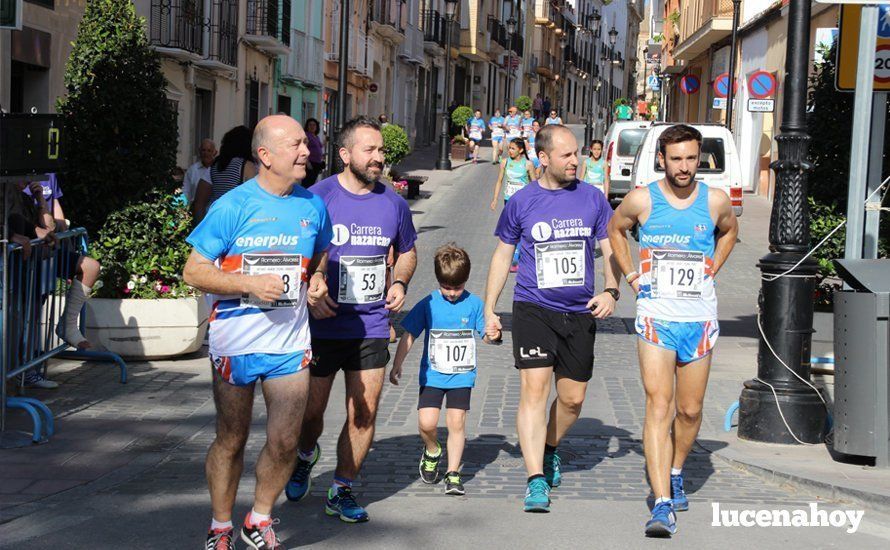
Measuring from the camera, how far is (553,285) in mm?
6461

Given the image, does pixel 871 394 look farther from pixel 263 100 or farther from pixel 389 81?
pixel 389 81

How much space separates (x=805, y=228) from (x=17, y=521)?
15.7 ft

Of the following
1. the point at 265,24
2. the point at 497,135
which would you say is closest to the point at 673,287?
the point at 265,24

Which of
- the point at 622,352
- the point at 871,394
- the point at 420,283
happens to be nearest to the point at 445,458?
the point at 871,394

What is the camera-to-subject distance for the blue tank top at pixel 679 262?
20.0 feet

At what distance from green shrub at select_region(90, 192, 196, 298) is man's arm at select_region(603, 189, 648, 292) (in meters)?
4.83

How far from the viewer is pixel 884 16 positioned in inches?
359

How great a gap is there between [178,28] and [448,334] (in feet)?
64.1

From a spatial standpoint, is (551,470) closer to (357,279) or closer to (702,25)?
(357,279)

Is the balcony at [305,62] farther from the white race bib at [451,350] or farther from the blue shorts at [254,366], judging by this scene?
the blue shorts at [254,366]

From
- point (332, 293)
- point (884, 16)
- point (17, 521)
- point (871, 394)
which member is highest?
point (884, 16)

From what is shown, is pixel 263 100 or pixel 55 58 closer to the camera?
pixel 55 58

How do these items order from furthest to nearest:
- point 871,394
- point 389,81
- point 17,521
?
point 389,81, point 871,394, point 17,521

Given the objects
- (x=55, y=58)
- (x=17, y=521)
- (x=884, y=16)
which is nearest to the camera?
(x=17, y=521)
